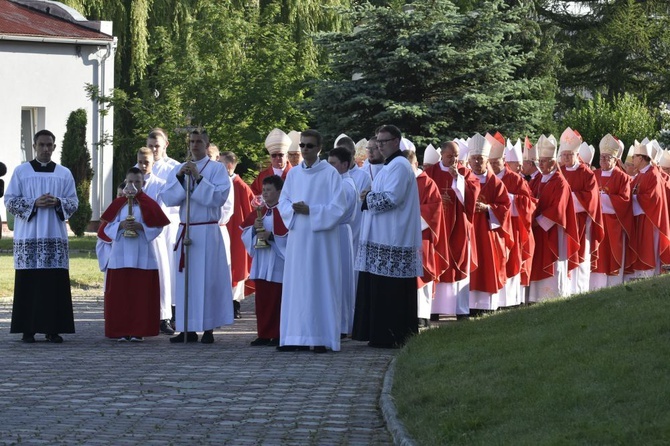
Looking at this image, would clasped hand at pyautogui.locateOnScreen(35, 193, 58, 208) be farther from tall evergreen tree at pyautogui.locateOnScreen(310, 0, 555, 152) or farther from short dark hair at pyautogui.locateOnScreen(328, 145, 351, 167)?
tall evergreen tree at pyautogui.locateOnScreen(310, 0, 555, 152)

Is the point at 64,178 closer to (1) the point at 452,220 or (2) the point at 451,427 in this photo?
(1) the point at 452,220

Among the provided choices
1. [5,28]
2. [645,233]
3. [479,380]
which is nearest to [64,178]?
[479,380]

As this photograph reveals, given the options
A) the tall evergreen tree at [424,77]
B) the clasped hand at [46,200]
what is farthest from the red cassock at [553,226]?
the tall evergreen tree at [424,77]

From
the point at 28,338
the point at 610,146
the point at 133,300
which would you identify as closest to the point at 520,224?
the point at 610,146

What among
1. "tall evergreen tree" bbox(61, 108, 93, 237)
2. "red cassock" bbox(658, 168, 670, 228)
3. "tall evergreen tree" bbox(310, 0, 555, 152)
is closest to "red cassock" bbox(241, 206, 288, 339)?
"red cassock" bbox(658, 168, 670, 228)

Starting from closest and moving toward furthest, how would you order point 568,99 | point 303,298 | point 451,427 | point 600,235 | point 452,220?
1. point 451,427
2. point 303,298
3. point 452,220
4. point 600,235
5. point 568,99

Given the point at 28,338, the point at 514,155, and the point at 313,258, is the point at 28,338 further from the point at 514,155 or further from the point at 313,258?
the point at 514,155

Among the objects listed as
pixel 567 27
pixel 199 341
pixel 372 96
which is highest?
pixel 567 27

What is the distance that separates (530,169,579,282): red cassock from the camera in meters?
18.0

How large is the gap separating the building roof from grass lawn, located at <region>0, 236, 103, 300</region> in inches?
299

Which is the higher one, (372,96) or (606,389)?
(372,96)

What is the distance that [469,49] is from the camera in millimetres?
28781

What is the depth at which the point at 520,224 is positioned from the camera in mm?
17750

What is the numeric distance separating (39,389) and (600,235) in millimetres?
10483
